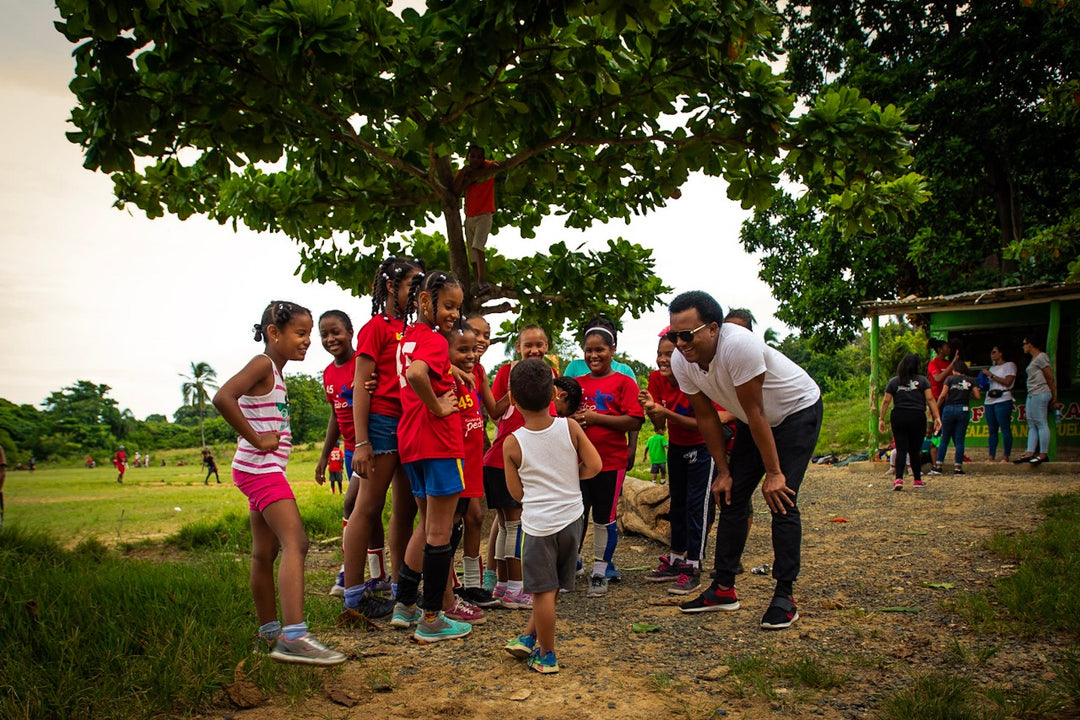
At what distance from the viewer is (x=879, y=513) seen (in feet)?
25.5

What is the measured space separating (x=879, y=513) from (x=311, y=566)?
579cm

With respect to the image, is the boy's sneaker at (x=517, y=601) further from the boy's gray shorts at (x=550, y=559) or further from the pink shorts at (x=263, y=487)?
the pink shorts at (x=263, y=487)

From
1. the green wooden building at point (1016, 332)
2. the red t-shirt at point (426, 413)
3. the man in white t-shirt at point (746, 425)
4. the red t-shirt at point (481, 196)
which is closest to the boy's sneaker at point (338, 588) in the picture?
the red t-shirt at point (426, 413)

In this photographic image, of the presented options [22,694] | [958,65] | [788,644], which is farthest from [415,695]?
[958,65]

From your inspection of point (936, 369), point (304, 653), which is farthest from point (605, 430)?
point (936, 369)

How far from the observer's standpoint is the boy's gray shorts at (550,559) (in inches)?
137

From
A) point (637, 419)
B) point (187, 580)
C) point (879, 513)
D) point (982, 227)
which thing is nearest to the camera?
point (187, 580)

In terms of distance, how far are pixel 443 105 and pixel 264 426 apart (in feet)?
7.51

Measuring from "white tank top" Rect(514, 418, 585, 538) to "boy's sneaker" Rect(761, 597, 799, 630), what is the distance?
128cm

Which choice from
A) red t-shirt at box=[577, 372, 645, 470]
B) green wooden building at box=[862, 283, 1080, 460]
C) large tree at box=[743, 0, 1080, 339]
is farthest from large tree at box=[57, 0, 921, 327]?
large tree at box=[743, 0, 1080, 339]

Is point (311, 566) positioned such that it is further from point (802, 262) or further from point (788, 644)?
point (802, 262)

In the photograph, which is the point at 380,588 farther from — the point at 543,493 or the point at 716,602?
the point at 716,602

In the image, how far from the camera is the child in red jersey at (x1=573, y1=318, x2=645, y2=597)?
5.06 meters

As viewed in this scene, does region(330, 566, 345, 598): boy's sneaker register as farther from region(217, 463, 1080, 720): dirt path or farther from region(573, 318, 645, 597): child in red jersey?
region(573, 318, 645, 597): child in red jersey
